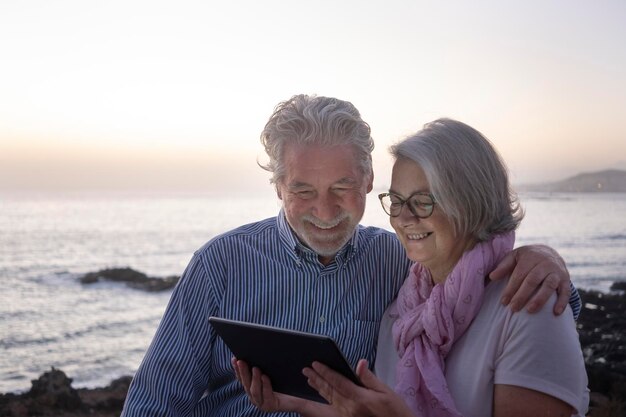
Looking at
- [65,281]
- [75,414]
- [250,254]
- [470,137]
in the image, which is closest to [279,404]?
[250,254]

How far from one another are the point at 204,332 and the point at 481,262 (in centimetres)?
139

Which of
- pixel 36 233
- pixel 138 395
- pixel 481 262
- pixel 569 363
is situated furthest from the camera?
pixel 36 233

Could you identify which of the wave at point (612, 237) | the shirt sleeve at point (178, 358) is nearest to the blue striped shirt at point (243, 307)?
the shirt sleeve at point (178, 358)

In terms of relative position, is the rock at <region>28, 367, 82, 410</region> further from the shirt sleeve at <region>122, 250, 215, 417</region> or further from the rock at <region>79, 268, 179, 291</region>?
the rock at <region>79, 268, 179, 291</region>

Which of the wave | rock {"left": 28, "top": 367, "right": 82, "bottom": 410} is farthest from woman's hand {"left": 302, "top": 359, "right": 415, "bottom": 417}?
the wave

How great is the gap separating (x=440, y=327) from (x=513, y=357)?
351mm

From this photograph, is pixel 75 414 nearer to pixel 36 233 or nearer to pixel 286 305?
pixel 286 305

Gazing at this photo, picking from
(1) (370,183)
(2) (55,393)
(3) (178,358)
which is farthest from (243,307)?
(2) (55,393)

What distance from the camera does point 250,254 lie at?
3.52 m

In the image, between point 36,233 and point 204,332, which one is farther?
point 36,233

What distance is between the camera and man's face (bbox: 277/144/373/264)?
327 centimetres

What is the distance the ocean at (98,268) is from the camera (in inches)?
671

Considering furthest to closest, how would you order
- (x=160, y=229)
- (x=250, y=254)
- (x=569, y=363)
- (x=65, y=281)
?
(x=160, y=229) → (x=65, y=281) → (x=250, y=254) → (x=569, y=363)

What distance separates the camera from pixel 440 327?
111 inches
